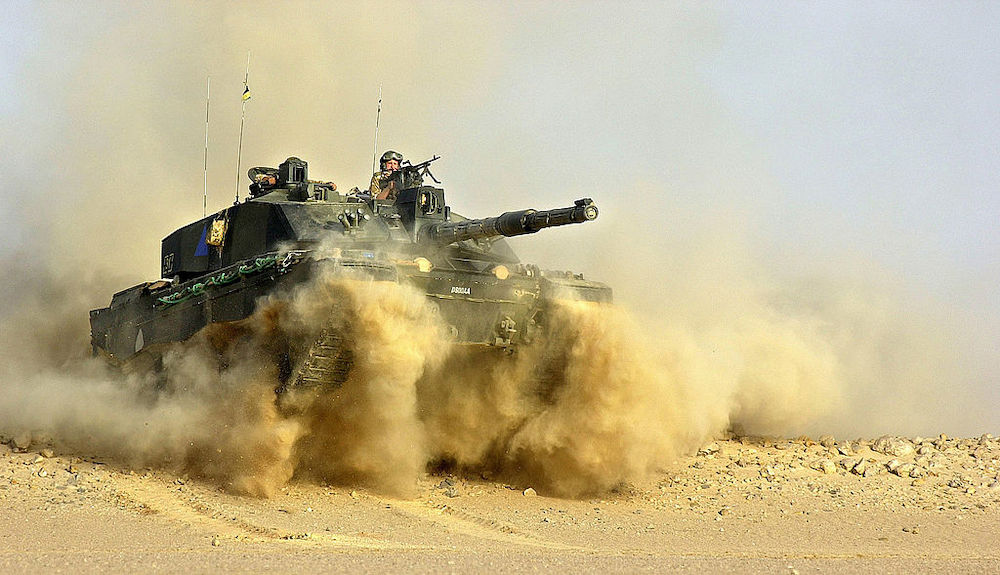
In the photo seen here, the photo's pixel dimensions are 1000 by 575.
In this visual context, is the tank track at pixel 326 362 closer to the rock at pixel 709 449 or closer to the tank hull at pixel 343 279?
the tank hull at pixel 343 279

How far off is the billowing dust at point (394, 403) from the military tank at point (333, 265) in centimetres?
17

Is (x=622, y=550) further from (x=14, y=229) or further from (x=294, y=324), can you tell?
(x=14, y=229)

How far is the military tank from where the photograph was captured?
10.4 metres

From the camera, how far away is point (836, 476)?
39.2 ft

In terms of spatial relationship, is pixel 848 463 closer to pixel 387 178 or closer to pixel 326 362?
pixel 326 362

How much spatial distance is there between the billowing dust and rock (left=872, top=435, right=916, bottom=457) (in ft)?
5.95

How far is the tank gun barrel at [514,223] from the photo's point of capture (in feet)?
32.7

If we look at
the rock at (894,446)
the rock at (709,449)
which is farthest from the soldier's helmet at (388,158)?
the rock at (894,446)

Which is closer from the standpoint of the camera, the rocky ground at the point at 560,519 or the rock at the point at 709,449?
the rocky ground at the point at 560,519

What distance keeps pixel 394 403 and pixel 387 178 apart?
14.7ft

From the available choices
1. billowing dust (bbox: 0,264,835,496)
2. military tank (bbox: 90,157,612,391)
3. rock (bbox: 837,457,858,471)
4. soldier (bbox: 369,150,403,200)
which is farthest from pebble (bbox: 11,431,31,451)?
rock (bbox: 837,457,858,471)

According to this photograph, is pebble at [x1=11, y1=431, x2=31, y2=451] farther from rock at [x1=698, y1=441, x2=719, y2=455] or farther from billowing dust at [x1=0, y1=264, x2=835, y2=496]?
rock at [x1=698, y1=441, x2=719, y2=455]

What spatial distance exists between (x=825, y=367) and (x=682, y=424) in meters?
3.68

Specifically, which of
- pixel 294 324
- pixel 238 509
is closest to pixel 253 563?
pixel 238 509
